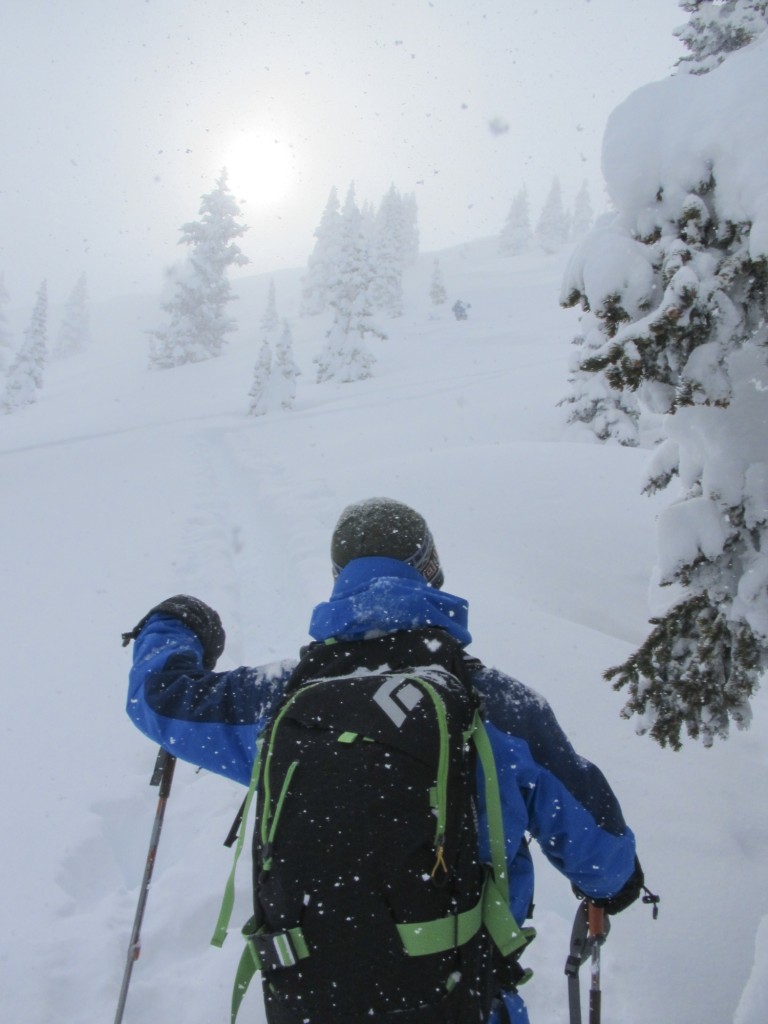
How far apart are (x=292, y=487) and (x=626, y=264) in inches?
470

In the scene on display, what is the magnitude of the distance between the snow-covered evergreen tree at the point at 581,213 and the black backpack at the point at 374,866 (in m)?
109

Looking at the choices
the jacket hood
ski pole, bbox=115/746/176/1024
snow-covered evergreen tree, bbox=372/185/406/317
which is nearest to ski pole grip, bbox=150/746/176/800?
ski pole, bbox=115/746/176/1024

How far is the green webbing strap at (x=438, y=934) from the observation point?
1.73 m

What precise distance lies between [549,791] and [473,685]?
425 mm

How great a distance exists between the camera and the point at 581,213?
101500 millimetres

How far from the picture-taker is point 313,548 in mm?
10172

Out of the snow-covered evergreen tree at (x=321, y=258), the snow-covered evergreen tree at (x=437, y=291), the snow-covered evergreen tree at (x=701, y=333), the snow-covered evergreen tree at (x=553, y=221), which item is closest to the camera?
the snow-covered evergreen tree at (x=701, y=333)

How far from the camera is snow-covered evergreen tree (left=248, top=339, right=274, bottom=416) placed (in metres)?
29.9

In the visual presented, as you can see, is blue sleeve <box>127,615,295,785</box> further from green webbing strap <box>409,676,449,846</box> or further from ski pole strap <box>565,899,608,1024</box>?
ski pole strap <box>565,899,608,1024</box>

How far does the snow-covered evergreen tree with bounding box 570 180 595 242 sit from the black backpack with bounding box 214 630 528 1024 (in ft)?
358

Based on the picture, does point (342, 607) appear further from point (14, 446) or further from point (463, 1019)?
point (14, 446)

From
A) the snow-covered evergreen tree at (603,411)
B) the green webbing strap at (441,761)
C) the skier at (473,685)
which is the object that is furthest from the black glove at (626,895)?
the snow-covered evergreen tree at (603,411)

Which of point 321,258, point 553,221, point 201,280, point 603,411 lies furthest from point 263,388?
point 553,221

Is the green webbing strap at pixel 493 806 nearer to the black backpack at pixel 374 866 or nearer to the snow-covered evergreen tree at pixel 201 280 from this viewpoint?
the black backpack at pixel 374 866
